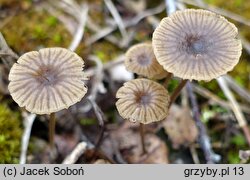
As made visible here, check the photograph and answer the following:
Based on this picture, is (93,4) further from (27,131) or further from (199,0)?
(27,131)

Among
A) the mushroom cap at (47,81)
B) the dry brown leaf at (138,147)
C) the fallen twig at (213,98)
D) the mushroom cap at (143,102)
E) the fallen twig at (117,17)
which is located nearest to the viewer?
the mushroom cap at (47,81)

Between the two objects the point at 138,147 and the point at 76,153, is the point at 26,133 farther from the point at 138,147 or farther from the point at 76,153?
the point at 138,147

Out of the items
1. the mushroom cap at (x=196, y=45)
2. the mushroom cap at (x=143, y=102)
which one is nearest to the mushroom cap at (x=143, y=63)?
Answer: the mushroom cap at (x=143, y=102)

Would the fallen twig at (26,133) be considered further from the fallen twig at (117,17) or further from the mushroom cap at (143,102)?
the fallen twig at (117,17)

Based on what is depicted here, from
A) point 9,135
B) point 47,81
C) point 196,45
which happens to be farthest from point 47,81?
point 196,45

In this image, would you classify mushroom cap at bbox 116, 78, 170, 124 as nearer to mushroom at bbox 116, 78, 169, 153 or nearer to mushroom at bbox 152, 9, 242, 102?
mushroom at bbox 116, 78, 169, 153

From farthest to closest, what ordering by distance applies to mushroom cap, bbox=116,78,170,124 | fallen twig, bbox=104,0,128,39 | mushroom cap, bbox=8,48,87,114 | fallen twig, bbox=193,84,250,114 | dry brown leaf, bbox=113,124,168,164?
fallen twig, bbox=104,0,128,39
fallen twig, bbox=193,84,250,114
dry brown leaf, bbox=113,124,168,164
mushroom cap, bbox=116,78,170,124
mushroom cap, bbox=8,48,87,114

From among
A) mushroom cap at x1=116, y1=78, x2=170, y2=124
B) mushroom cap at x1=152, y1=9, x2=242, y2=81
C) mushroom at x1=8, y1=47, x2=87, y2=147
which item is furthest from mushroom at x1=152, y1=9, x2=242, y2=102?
mushroom at x1=8, y1=47, x2=87, y2=147
